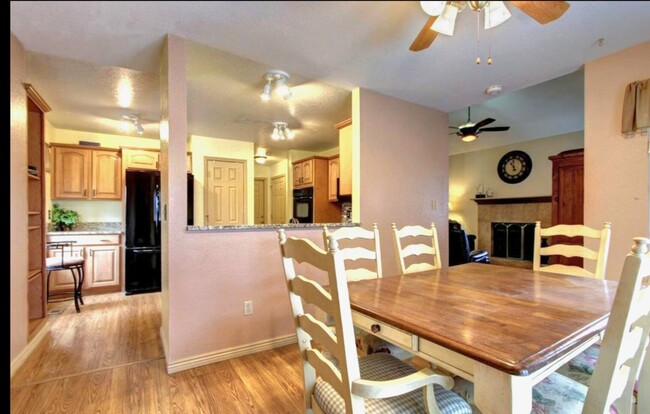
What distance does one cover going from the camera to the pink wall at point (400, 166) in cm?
269

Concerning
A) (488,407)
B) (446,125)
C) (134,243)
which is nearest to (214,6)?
(488,407)

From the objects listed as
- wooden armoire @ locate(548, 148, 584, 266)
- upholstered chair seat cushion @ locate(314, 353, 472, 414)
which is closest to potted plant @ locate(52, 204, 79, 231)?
upholstered chair seat cushion @ locate(314, 353, 472, 414)

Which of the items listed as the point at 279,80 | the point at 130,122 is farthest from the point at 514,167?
the point at 130,122

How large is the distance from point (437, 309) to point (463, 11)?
3.05 ft

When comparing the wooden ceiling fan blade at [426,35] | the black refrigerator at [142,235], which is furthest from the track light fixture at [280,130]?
the wooden ceiling fan blade at [426,35]

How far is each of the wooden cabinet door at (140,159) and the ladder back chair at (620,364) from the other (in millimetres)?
4796

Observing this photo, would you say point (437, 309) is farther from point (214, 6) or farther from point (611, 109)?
point (611, 109)

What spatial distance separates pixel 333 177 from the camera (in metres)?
4.61

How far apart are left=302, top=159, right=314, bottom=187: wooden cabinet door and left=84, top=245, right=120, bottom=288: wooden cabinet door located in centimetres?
288

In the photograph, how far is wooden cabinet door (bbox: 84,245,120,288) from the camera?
3670 millimetres

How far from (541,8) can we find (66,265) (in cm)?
398

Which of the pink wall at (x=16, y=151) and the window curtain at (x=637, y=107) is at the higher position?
the window curtain at (x=637, y=107)

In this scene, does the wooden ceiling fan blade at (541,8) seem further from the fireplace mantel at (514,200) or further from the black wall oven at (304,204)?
the fireplace mantel at (514,200)

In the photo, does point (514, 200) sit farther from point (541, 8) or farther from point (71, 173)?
point (71, 173)
